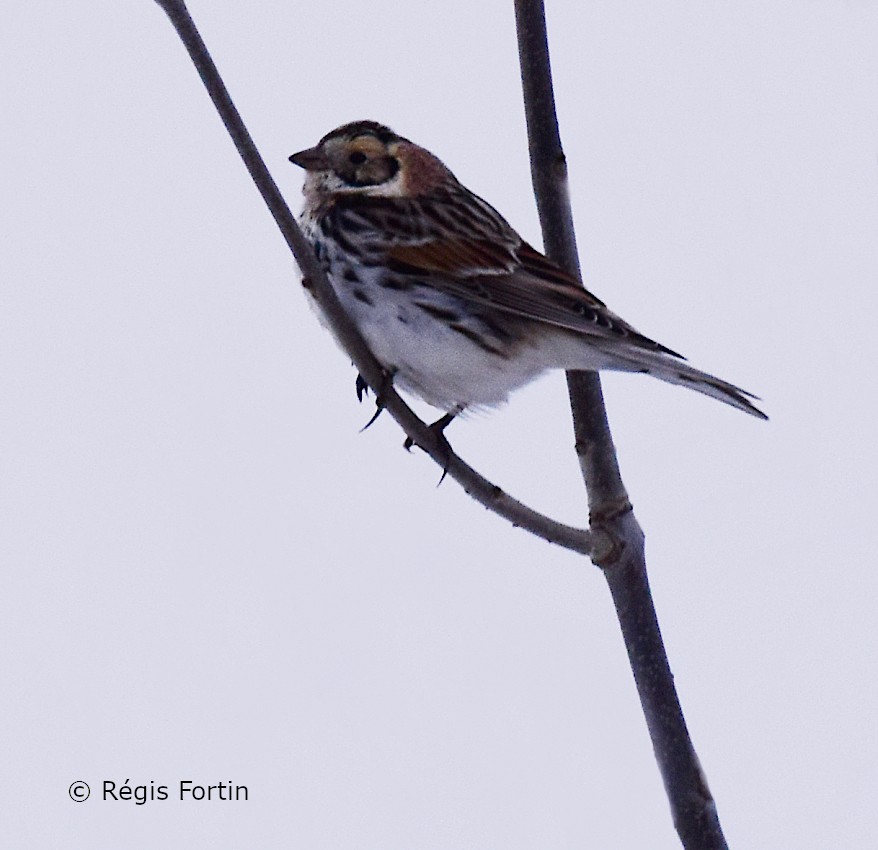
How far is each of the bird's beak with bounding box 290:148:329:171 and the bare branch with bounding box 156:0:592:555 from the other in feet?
4.30

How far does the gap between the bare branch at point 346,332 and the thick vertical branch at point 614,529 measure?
0.37 feet

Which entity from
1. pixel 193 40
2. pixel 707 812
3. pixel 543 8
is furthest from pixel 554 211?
pixel 707 812

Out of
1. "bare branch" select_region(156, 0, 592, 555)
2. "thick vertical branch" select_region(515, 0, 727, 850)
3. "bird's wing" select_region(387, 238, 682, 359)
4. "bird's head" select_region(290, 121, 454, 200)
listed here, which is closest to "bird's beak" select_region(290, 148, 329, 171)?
"bird's head" select_region(290, 121, 454, 200)

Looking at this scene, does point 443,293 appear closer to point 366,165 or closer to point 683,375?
point 366,165

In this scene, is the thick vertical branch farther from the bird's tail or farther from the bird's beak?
the bird's beak

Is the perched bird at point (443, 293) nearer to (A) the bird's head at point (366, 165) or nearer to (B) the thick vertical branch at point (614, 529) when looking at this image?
(A) the bird's head at point (366, 165)

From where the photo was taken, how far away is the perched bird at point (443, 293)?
3775 mm

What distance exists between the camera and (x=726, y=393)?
3.34 m

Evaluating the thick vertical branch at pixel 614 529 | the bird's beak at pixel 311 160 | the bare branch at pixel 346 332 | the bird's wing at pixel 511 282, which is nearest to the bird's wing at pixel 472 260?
the bird's wing at pixel 511 282

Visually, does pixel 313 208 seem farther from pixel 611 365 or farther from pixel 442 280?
pixel 611 365

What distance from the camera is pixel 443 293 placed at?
3.93 m

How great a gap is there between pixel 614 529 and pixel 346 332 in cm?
74

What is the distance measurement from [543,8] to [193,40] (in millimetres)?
1000

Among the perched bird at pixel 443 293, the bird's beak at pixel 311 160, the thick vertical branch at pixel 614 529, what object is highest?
the bird's beak at pixel 311 160
